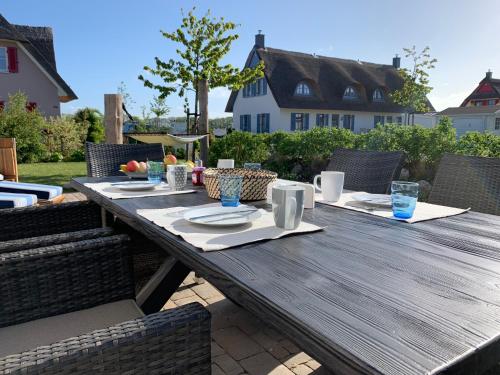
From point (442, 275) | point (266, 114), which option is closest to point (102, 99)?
point (442, 275)

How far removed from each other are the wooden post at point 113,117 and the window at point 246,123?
17688 millimetres

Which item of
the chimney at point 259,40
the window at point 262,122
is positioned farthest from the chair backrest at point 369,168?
the chimney at point 259,40

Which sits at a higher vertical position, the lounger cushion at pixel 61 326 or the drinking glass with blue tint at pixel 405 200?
the drinking glass with blue tint at pixel 405 200

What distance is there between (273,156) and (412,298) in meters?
6.68

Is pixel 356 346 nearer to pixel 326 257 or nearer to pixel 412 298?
pixel 412 298

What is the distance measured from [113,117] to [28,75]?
11.6m

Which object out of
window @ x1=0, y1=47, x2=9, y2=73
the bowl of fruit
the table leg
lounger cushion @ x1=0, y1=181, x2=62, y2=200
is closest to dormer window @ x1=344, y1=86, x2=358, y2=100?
window @ x1=0, y1=47, x2=9, y2=73

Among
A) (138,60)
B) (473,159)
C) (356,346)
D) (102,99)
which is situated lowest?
(356,346)

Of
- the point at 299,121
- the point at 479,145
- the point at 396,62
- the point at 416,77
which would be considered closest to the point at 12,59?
the point at 299,121

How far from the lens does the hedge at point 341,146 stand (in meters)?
4.64

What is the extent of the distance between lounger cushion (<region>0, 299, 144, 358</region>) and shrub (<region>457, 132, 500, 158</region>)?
419 centimetres

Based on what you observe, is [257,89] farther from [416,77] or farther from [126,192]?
[126,192]

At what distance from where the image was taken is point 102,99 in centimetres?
543

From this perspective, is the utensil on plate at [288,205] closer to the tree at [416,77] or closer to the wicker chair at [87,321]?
the wicker chair at [87,321]
